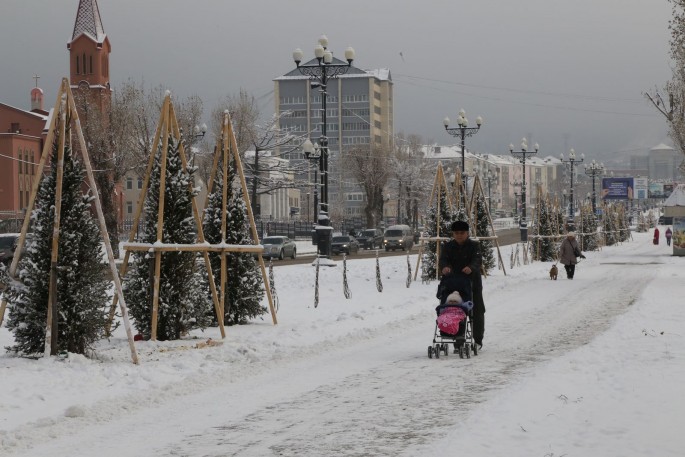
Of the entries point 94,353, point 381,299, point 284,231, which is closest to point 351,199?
point 284,231

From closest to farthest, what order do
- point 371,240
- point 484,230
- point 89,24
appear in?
point 484,230 → point 371,240 → point 89,24

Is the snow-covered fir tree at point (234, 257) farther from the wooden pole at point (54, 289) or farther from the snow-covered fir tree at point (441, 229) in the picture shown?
the snow-covered fir tree at point (441, 229)

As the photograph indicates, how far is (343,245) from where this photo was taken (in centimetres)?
6259

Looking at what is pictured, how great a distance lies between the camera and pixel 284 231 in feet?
286

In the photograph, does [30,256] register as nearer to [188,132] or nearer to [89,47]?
[188,132]

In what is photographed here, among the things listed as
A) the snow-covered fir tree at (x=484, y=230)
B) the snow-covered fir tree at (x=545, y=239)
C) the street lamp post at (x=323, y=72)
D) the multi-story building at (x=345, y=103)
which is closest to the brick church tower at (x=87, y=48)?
the snow-covered fir tree at (x=545, y=239)

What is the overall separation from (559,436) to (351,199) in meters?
164

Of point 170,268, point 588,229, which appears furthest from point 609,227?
point 170,268

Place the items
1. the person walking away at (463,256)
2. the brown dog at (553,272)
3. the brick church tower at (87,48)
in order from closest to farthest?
the person walking away at (463,256)
the brown dog at (553,272)
the brick church tower at (87,48)

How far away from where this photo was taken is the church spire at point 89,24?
84.9 m

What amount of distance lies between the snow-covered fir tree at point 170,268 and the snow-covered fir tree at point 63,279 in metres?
2.19

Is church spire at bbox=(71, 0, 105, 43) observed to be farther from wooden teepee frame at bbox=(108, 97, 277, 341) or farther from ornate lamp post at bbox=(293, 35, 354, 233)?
wooden teepee frame at bbox=(108, 97, 277, 341)

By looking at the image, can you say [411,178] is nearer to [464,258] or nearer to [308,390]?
[464,258]

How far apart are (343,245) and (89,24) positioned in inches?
1439
